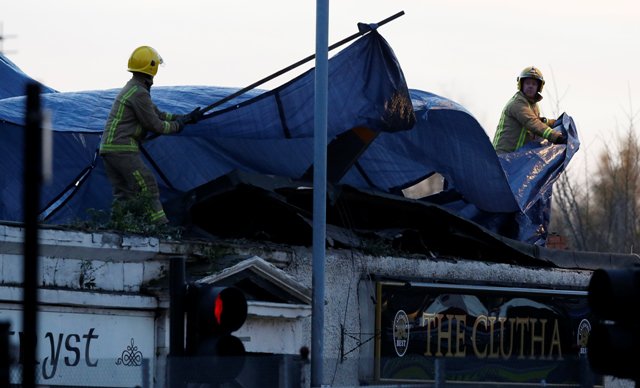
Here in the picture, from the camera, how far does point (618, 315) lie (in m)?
8.41

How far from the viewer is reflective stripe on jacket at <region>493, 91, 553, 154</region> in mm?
19359

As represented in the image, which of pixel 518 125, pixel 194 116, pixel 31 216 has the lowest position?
pixel 31 216

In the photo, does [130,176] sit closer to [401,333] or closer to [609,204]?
[401,333]

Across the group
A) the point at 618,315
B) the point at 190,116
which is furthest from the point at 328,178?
the point at 618,315

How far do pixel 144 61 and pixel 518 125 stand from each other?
655 cm

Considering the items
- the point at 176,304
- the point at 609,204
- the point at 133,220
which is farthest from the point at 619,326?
the point at 609,204

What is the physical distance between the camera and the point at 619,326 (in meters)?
8.45

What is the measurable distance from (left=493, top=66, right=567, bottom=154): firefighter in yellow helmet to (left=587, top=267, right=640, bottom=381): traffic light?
10909 mm

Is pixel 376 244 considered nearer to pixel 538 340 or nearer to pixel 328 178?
pixel 328 178

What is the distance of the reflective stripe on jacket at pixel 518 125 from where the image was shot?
19359mm

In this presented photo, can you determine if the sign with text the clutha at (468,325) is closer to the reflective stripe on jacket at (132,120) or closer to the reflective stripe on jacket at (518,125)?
the reflective stripe on jacket at (518,125)

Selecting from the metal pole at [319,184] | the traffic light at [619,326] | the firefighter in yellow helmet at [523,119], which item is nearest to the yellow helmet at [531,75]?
the firefighter in yellow helmet at [523,119]

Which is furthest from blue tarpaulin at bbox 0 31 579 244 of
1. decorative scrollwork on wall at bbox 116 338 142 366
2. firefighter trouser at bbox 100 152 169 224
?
decorative scrollwork on wall at bbox 116 338 142 366

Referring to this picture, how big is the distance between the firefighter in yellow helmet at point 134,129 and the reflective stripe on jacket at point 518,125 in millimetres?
5857
